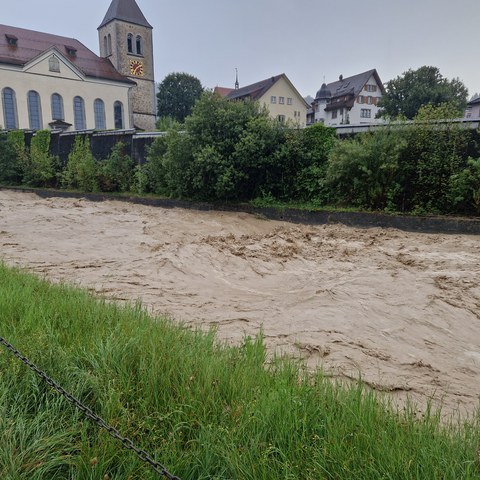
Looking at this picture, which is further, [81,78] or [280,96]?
[280,96]

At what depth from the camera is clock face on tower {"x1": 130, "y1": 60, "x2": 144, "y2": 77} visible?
5458 centimetres

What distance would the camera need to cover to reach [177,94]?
62.1 m

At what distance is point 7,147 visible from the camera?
943 inches

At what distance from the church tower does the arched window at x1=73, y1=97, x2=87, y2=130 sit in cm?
660

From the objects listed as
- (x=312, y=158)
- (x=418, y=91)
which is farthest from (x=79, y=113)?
(x=312, y=158)

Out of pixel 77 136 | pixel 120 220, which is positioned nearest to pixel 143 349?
pixel 120 220

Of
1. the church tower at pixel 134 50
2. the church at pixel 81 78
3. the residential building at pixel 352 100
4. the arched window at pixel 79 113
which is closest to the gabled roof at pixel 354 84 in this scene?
the residential building at pixel 352 100

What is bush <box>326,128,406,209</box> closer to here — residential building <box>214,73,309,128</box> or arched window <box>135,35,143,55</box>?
residential building <box>214,73,309,128</box>

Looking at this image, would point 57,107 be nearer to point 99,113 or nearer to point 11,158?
point 99,113

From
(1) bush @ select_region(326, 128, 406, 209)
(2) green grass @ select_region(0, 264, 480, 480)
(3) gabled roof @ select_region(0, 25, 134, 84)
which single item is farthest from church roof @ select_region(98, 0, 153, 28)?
(2) green grass @ select_region(0, 264, 480, 480)

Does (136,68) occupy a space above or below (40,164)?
above

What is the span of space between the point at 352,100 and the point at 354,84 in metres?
4.94

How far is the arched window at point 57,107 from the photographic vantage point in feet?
147

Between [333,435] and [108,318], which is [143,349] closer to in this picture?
[108,318]
